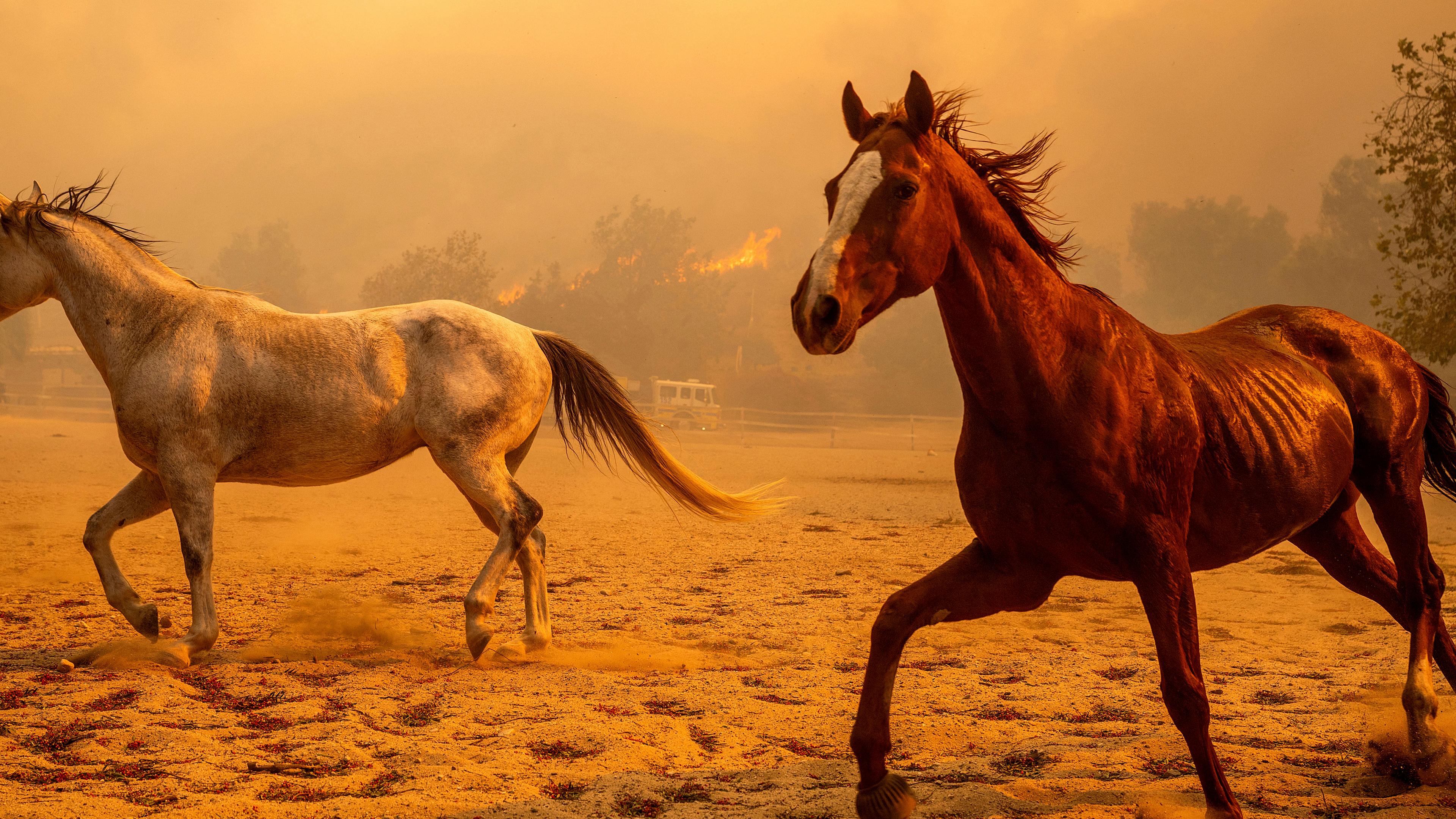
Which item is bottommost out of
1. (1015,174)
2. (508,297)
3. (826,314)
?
(826,314)

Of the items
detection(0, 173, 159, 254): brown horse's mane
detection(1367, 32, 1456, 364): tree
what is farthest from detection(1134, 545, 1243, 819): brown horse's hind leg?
detection(1367, 32, 1456, 364): tree

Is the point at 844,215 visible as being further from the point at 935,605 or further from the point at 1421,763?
the point at 1421,763

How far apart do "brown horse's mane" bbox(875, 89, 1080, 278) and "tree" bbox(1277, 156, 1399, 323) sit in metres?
50.3

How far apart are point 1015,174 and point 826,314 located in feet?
3.16

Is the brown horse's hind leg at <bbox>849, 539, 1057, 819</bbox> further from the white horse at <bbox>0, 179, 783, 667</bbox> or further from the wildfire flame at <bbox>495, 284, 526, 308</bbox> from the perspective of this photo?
the wildfire flame at <bbox>495, 284, 526, 308</bbox>

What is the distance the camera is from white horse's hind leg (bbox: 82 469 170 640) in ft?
14.7

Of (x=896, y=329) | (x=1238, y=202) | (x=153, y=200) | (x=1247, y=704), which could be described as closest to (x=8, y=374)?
(x=896, y=329)

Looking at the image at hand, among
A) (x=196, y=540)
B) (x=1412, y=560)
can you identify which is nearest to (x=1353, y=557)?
(x=1412, y=560)

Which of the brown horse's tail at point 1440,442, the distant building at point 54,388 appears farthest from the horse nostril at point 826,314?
the distant building at point 54,388

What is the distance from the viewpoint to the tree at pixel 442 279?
46.2 metres

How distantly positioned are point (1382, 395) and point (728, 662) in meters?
2.96

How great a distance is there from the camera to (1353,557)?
11.0 ft

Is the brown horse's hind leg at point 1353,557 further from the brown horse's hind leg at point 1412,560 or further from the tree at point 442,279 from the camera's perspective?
the tree at point 442,279

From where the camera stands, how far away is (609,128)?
147 m
